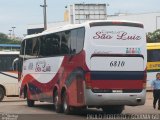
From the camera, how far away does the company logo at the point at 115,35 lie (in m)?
20.1

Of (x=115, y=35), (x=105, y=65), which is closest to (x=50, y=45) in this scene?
(x=115, y=35)

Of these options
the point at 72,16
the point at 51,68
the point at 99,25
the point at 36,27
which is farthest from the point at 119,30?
the point at 36,27

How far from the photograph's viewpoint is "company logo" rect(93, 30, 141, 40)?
66.1ft

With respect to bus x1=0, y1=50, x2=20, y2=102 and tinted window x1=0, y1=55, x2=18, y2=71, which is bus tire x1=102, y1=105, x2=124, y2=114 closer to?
bus x1=0, y1=50, x2=20, y2=102

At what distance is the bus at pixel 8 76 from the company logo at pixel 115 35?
44.1 feet

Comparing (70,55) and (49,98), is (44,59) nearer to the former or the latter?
(49,98)

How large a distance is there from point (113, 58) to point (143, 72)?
125 centimetres

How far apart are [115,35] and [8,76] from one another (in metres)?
14.0

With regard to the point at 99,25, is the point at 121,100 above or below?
below

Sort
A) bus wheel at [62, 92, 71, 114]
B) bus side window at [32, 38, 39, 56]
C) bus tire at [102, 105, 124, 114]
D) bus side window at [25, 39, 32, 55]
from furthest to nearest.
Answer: bus side window at [25, 39, 32, 55], bus side window at [32, 38, 39, 56], bus tire at [102, 105, 124, 114], bus wheel at [62, 92, 71, 114]

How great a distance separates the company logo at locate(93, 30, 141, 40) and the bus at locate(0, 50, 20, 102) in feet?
44.1

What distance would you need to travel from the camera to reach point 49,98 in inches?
953

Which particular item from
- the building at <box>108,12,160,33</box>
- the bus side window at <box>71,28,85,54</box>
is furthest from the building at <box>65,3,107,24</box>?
the building at <box>108,12,160,33</box>

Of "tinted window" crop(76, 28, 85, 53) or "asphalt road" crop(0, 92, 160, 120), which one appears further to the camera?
"tinted window" crop(76, 28, 85, 53)
